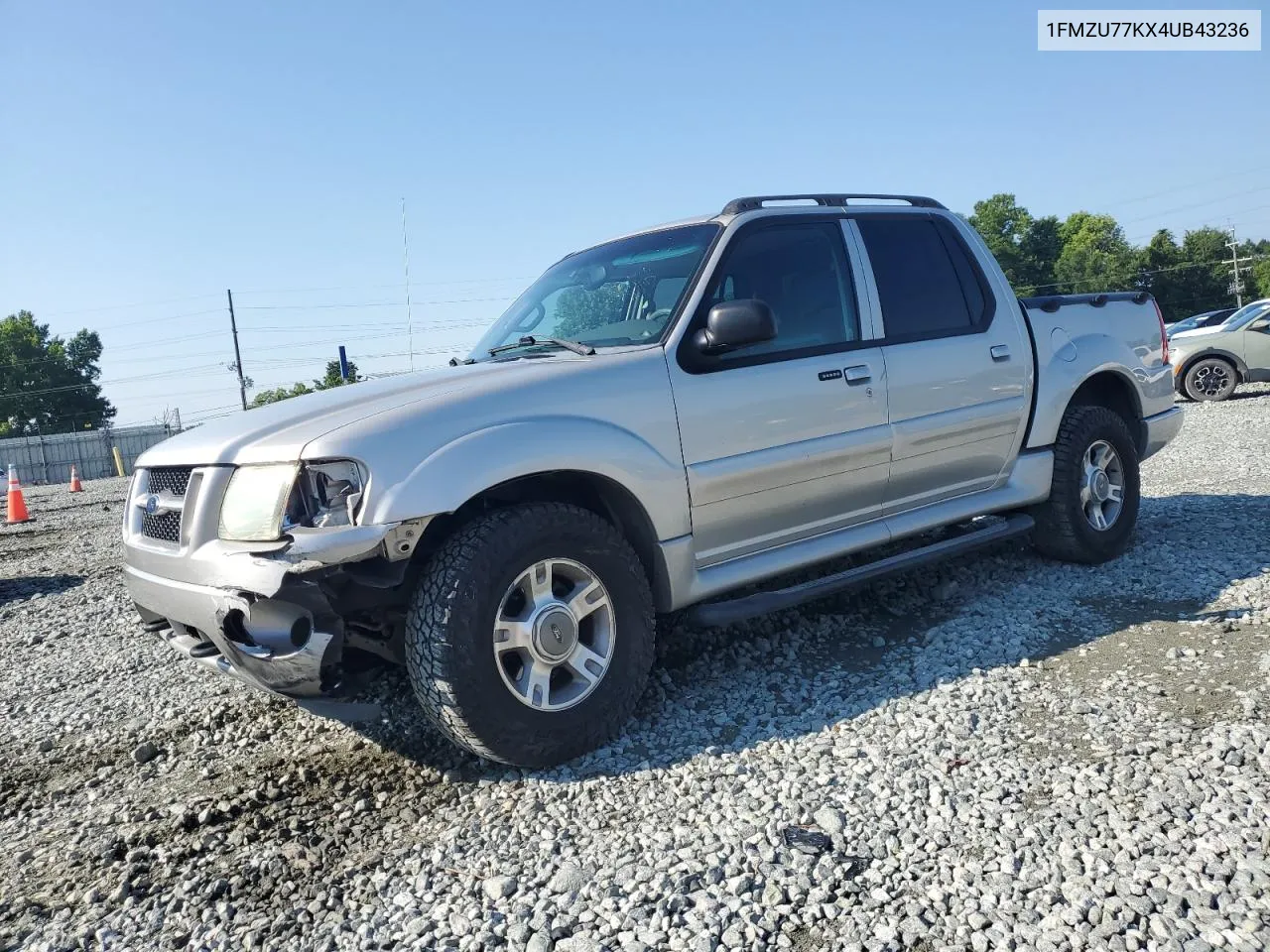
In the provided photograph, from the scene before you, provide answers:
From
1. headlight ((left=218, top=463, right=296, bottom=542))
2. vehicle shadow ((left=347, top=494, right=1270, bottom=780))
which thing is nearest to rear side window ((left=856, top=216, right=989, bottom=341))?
vehicle shadow ((left=347, top=494, right=1270, bottom=780))

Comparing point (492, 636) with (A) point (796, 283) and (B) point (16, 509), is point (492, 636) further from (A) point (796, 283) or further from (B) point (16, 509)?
(B) point (16, 509)

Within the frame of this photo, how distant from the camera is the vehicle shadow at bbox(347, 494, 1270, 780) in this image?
3.33 meters

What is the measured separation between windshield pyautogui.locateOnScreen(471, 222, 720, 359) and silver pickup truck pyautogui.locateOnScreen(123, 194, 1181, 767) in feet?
0.06

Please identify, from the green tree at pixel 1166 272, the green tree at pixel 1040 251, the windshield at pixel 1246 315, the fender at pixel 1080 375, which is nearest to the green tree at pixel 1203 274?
the green tree at pixel 1166 272

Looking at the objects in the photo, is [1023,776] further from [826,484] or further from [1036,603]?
[1036,603]

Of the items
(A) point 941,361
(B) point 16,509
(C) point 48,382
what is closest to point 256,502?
(A) point 941,361

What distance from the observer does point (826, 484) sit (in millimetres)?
3846

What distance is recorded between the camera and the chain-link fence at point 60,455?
3212cm

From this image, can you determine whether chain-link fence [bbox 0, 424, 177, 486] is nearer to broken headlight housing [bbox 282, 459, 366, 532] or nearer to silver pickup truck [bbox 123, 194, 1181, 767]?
silver pickup truck [bbox 123, 194, 1181, 767]

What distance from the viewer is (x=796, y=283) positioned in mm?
4000

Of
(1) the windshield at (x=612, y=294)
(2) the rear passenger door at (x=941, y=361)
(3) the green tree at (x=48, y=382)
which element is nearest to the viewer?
(1) the windshield at (x=612, y=294)

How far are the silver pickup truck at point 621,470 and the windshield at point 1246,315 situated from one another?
12253mm

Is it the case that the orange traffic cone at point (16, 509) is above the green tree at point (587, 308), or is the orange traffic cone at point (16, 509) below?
below

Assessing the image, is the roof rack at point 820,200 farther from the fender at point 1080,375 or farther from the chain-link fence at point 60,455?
the chain-link fence at point 60,455
